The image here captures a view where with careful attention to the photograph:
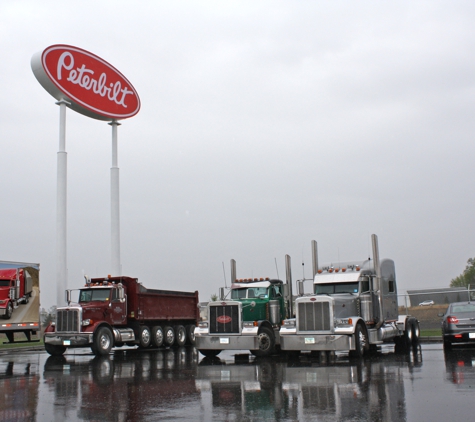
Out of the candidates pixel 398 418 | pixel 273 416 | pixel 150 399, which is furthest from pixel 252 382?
pixel 398 418

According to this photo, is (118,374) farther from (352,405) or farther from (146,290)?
(146,290)

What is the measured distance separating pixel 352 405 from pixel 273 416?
4.80 feet

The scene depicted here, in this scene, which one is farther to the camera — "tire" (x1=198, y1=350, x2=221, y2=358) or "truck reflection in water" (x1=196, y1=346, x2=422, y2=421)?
"tire" (x1=198, y1=350, x2=221, y2=358)

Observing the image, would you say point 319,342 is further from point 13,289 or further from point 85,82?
point 85,82

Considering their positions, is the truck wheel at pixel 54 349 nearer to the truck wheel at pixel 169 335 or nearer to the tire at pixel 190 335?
the truck wheel at pixel 169 335

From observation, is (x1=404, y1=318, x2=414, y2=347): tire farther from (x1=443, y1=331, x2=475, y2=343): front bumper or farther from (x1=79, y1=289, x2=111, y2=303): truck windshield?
(x1=79, y1=289, x2=111, y2=303): truck windshield

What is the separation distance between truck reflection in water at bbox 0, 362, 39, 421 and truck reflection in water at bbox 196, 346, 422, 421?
285cm

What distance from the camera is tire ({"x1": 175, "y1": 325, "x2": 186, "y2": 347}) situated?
25.7 meters

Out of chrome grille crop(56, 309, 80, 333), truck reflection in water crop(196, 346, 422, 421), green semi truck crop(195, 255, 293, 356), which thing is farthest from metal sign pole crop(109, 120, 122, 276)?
truck reflection in water crop(196, 346, 422, 421)

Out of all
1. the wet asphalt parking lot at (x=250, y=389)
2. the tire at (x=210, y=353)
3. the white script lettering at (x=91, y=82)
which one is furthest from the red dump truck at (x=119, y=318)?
the white script lettering at (x=91, y=82)

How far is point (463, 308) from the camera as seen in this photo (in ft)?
60.6

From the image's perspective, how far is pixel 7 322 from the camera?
868 inches

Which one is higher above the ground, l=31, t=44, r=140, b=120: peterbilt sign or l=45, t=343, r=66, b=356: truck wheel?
l=31, t=44, r=140, b=120: peterbilt sign

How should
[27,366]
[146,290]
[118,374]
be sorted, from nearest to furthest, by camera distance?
[118,374] → [27,366] → [146,290]
